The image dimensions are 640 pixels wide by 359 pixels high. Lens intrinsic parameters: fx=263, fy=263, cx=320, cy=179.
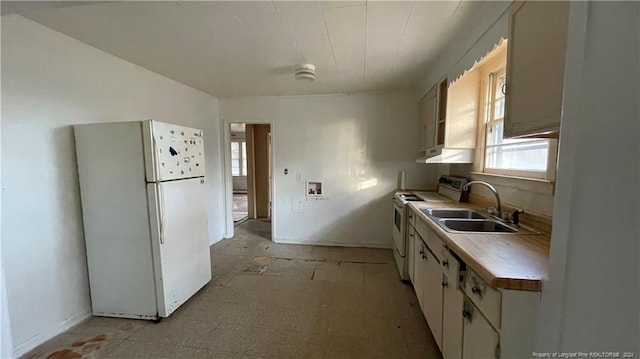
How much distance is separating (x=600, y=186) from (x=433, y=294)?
4.95 feet

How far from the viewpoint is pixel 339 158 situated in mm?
4086

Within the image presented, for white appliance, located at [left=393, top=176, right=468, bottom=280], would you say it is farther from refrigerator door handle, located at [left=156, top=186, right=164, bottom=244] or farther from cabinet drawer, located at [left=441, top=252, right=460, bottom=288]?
refrigerator door handle, located at [left=156, top=186, right=164, bottom=244]

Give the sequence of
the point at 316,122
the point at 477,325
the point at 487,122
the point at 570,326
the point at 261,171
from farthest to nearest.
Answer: the point at 261,171
the point at 316,122
the point at 487,122
the point at 477,325
the point at 570,326

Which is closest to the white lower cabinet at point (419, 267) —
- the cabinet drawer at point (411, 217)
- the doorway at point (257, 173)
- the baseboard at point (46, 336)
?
the cabinet drawer at point (411, 217)

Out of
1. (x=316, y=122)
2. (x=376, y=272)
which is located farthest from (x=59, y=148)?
(x=376, y=272)

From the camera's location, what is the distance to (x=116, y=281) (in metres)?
2.26

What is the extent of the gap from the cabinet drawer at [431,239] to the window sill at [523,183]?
27.4 inches

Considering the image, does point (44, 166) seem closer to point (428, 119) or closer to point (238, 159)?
point (428, 119)

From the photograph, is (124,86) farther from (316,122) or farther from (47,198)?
(316,122)

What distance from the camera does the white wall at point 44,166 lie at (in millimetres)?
1801

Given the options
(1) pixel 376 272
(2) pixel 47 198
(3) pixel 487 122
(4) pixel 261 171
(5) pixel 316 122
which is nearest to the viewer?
(2) pixel 47 198

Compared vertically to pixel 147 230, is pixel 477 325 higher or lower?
lower

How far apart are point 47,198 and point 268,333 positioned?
2.00 meters

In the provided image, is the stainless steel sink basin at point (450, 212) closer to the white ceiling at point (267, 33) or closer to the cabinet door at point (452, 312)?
the cabinet door at point (452, 312)
